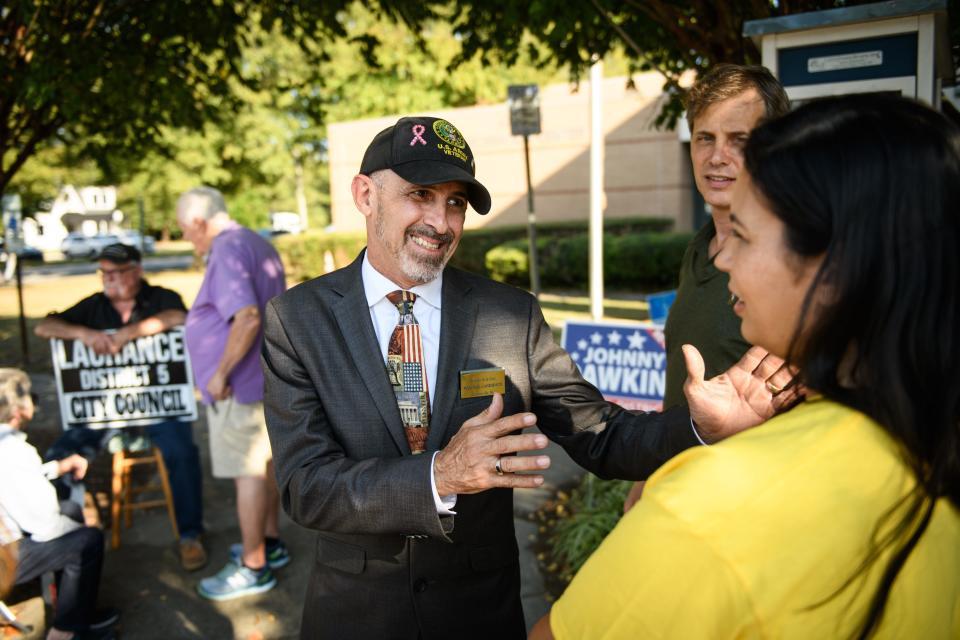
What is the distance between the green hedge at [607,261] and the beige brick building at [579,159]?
424 centimetres

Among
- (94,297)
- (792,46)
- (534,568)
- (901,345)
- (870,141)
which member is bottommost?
(534,568)

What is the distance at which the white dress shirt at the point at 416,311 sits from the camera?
200cm

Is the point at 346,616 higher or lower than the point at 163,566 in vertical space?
higher

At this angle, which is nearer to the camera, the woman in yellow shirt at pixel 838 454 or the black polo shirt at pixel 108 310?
Result: the woman in yellow shirt at pixel 838 454

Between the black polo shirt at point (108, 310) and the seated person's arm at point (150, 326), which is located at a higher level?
the black polo shirt at point (108, 310)

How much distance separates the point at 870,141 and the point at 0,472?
367cm

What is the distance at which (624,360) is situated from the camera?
4.43 m

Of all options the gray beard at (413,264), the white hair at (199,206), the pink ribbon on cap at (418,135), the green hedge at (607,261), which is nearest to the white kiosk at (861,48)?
the pink ribbon on cap at (418,135)

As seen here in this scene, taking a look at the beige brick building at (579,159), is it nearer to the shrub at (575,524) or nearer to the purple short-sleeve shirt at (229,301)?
the shrub at (575,524)

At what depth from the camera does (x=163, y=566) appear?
4680mm

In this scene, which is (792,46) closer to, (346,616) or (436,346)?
(436,346)

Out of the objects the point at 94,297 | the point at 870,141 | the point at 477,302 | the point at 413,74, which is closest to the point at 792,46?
the point at 477,302

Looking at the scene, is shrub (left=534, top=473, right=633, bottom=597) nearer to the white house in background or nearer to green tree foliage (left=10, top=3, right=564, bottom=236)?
green tree foliage (left=10, top=3, right=564, bottom=236)

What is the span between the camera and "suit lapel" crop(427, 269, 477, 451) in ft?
6.23
